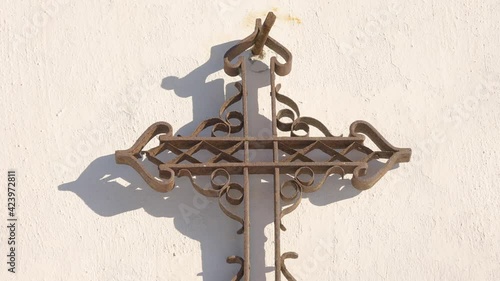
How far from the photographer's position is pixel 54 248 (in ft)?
8.18

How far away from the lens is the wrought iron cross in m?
2.48

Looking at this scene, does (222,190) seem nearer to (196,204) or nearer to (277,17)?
(196,204)

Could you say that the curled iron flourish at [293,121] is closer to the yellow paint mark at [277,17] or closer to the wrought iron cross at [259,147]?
the wrought iron cross at [259,147]

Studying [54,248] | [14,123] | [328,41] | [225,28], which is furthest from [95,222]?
[328,41]

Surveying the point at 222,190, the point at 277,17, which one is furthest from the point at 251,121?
the point at 277,17

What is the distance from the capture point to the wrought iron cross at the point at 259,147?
2477 mm

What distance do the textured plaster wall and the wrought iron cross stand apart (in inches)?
3.6

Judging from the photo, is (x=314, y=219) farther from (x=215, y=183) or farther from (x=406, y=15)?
(x=406, y=15)

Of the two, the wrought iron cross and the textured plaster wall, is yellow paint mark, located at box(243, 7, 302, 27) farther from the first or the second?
the wrought iron cross

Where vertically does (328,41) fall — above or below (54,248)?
above

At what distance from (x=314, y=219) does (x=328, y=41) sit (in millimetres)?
740

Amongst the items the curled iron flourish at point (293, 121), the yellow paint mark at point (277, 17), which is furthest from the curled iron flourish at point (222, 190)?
the yellow paint mark at point (277, 17)

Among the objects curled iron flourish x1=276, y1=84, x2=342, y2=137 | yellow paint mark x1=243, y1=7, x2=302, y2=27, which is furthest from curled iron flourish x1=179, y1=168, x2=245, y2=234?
yellow paint mark x1=243, y1=7, x2=302, y2=27

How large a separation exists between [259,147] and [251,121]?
15cm
